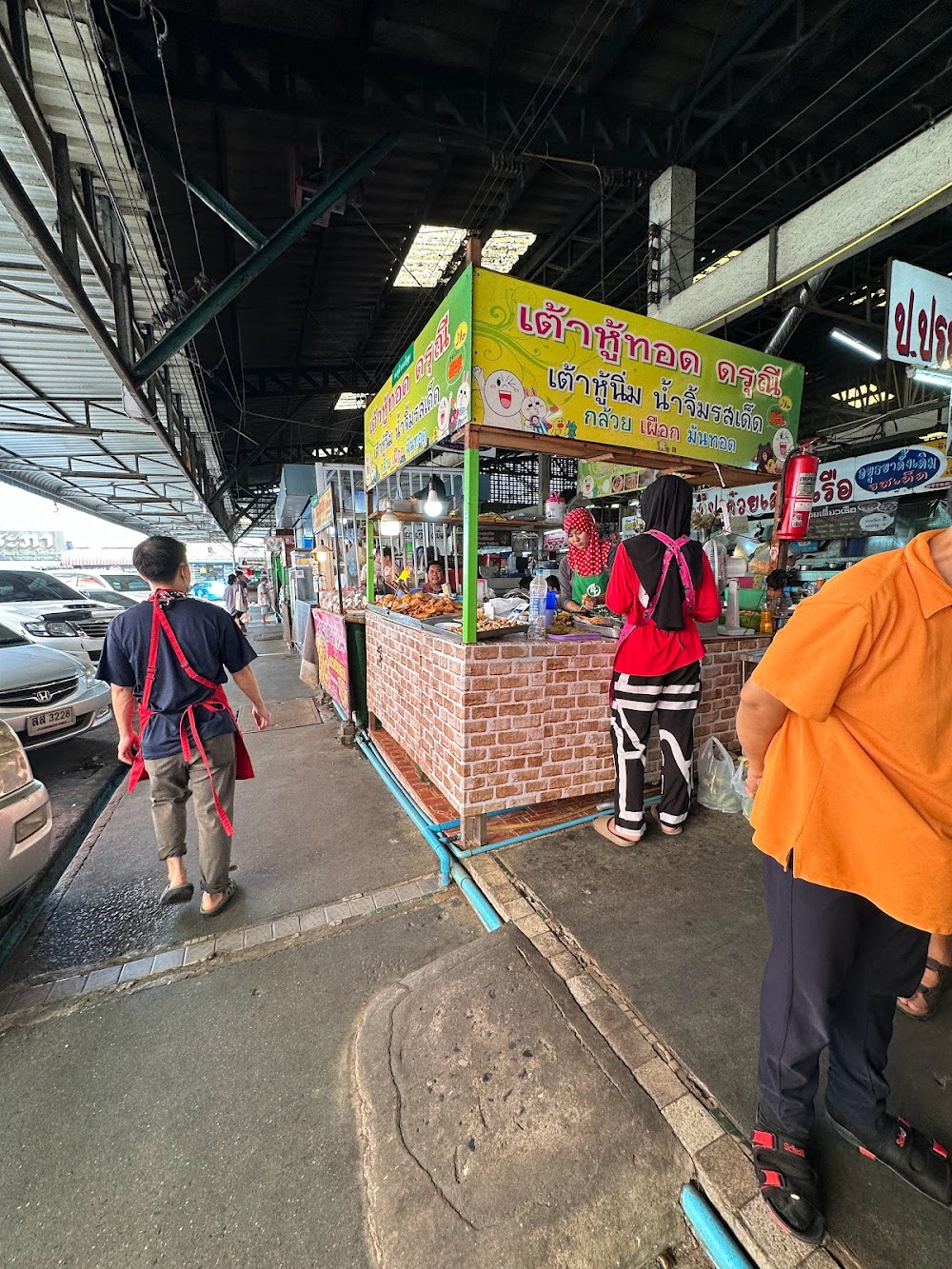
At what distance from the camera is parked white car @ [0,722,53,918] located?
102 inches

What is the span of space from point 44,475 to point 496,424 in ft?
46.6

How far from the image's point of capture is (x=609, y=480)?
605cm

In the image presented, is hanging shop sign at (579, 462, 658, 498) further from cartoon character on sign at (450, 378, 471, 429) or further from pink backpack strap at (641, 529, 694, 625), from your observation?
cartoon character on sign at (450, 378, 471, 429)

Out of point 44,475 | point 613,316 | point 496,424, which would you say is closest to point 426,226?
point 613,316

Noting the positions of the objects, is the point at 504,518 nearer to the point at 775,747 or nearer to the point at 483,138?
the point at 775,747

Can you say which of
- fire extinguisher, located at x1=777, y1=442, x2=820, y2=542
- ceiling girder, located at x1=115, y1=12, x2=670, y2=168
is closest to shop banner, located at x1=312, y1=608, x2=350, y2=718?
fire extinguisher, located at x1=777, y1=442, x2=820, y2=542

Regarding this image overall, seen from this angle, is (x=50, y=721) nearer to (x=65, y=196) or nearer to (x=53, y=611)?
(x=65, y=196)

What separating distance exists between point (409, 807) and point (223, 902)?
1434 mm

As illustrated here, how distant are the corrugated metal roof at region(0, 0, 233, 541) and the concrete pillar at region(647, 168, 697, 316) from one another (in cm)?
518

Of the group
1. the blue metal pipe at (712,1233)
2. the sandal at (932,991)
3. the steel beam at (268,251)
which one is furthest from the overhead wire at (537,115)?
the blue metal pipe at (712,1233)

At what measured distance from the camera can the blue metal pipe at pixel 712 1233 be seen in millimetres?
1341

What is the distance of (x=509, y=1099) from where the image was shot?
1770mm

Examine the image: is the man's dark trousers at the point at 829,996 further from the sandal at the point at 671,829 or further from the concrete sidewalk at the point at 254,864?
the concrete sidewalk at the point at 254,864

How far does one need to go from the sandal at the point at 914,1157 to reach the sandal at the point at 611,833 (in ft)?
5.85
